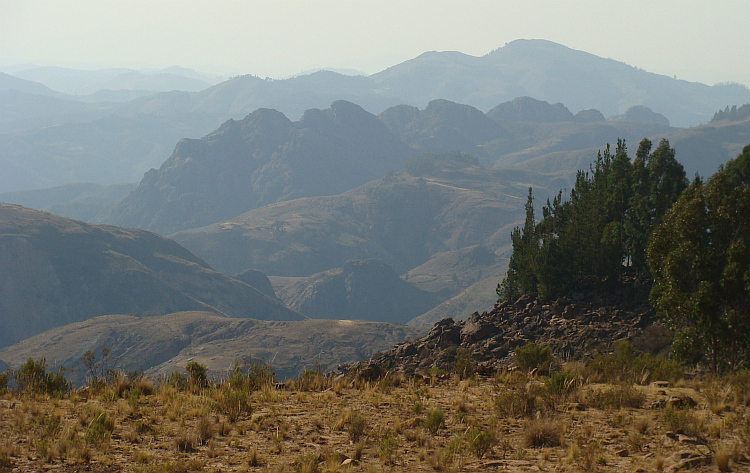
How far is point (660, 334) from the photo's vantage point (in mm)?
32594

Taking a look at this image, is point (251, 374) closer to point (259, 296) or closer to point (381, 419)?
point (381, 419)

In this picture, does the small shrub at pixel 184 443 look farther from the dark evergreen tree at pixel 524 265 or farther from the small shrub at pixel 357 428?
the dark evergreen tree at pixel 524 265

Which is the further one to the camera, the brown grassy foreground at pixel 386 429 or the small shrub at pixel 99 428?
the small shrub at pixel 99 428

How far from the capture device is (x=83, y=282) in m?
180

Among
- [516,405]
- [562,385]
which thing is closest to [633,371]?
[562,385]

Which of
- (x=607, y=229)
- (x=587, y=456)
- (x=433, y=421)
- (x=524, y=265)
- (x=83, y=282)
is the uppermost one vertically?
(x=607, y=229)

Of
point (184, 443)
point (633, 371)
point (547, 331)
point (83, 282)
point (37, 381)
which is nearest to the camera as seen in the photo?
point (184, 443)

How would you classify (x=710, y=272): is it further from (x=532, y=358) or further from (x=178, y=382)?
(x=178, y=382)

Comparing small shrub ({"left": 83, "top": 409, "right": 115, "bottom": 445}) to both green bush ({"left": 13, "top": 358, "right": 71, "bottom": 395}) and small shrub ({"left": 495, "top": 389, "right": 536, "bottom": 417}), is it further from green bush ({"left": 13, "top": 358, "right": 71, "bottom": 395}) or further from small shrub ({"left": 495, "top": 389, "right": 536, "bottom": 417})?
small shrub ({"left": 495, "top": 389, "right": 536, "bottom": 417})

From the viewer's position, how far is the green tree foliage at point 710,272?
1953 centimetres

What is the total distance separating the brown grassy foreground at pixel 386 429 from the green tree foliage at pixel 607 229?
28.4 m

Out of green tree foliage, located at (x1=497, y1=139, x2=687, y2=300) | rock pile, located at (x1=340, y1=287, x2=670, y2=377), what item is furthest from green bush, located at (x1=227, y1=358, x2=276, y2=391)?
green tree foliage, located at (x1=497, y1=139, x2=687, y2=300)

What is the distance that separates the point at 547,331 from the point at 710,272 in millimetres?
19181

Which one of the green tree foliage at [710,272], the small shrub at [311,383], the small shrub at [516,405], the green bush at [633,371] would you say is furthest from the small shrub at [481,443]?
the green tree foliage at [710,272]
